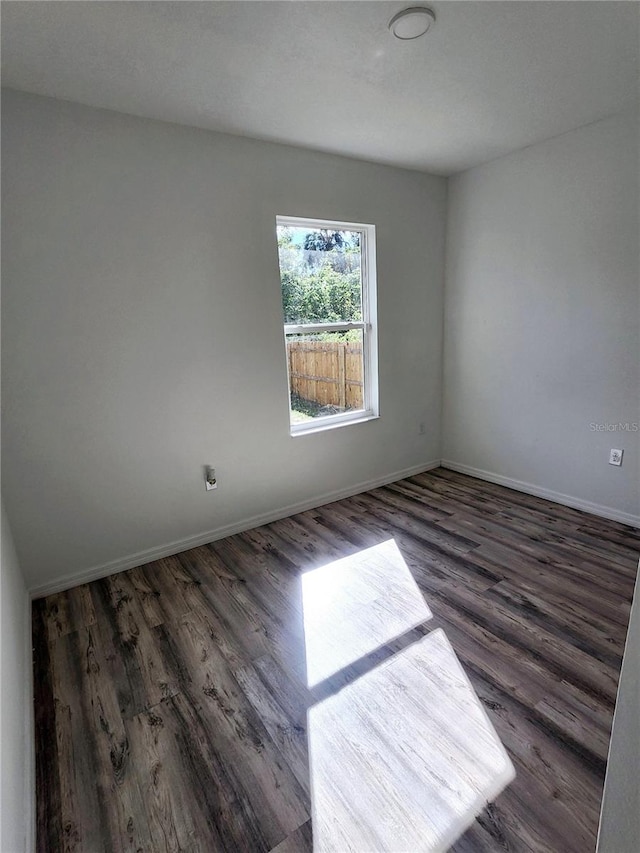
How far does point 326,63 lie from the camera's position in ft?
5.90

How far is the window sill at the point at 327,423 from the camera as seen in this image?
10.3 feet

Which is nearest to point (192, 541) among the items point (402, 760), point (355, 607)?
point (355, 607)

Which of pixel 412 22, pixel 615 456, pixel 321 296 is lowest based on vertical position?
pixel 615 456

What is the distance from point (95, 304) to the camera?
7.23 ft

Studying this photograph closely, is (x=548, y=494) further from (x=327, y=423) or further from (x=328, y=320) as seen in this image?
(x=328, y=320)

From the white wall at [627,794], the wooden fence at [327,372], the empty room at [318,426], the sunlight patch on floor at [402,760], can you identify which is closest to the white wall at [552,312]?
the empty room at [318,426]

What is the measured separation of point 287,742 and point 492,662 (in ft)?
2.95

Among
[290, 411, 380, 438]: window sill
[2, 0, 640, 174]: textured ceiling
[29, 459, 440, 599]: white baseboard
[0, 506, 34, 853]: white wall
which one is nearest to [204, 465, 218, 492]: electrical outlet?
[29, 459, 440, 599]: white baseboard

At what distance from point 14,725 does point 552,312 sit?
3.58 metres

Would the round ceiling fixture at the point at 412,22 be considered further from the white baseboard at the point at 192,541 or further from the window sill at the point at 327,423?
the white baseboard at the point at 192,541

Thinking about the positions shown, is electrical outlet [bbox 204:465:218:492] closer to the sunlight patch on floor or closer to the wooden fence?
the wooden fence

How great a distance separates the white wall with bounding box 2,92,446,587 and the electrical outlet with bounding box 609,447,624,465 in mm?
2032

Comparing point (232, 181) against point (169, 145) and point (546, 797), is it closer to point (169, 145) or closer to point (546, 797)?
point (169, 145)

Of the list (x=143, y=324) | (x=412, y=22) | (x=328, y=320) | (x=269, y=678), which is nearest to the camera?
(x=412, y=22)
